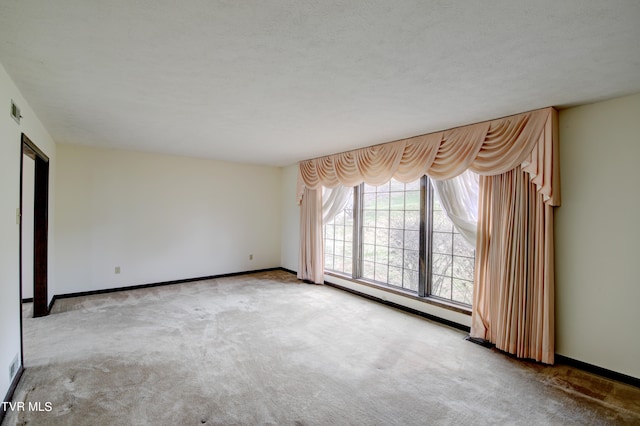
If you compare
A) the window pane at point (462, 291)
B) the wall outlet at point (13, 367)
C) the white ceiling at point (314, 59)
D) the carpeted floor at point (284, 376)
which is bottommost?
the carpeted floor at point (284, 376)

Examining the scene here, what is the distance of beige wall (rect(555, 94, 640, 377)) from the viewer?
242 cm

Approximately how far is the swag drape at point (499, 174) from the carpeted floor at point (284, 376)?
→ 0.38 meters

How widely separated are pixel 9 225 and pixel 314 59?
260 centimetres

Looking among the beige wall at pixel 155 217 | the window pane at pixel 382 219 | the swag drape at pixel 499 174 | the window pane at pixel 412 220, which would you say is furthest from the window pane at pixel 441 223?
the beige wall at pixel 155 217

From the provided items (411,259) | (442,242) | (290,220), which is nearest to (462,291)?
(442,242)

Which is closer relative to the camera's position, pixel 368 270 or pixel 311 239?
pixel 368 270

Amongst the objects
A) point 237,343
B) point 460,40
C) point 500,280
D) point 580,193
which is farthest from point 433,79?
point 237,343

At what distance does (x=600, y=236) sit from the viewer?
2572 millimetres

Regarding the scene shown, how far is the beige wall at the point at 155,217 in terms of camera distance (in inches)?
180

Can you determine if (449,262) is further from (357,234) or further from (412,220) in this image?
(357,234)

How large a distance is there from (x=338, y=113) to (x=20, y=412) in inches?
133

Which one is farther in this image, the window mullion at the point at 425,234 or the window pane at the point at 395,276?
the window pane at the point at 395,276

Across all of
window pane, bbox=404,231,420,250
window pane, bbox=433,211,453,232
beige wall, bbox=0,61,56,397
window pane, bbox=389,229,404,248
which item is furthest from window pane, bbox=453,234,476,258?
beige wall, bbox=0,61,56,397

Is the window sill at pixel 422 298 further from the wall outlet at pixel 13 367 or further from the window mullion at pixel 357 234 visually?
the wall outlet at pixel 13 367
